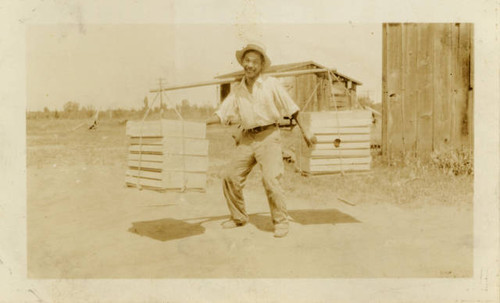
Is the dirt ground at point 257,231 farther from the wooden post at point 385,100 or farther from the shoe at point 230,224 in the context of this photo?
the wooden post at point 385,100

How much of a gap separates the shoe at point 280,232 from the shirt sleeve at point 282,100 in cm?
130

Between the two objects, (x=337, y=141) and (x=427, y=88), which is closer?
(x=337, y=141)

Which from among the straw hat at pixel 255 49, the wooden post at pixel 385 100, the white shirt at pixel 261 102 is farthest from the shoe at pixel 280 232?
the wooden post at pixel 385 100

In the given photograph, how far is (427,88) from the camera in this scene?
812 cm

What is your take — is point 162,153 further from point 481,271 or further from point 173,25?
point 481,271

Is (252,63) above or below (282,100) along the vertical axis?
above

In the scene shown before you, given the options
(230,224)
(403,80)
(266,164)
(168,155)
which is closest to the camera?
(168,155)

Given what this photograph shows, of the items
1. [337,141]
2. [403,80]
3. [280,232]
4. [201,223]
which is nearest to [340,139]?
[337,141]

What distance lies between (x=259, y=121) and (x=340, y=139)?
3.07ft

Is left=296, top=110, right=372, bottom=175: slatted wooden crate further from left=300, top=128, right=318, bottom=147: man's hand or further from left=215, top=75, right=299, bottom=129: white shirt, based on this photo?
left=215, top=75, right=299, bottom=129: white shirt

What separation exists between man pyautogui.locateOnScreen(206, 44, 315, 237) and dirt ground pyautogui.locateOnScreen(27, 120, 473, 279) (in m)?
0.52

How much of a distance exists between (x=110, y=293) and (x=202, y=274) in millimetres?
962

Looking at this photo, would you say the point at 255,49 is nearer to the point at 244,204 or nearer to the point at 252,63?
the point at 252,63

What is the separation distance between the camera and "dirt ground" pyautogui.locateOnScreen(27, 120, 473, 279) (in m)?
4.25
